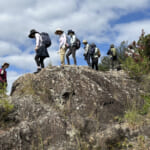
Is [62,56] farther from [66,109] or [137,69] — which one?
[66,109]

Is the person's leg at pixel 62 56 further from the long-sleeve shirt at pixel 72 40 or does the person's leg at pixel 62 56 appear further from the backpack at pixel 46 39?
the long-sleeve shirt at pixel 72 40

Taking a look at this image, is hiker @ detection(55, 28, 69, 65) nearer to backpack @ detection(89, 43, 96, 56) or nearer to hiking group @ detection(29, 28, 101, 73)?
hiking group @ detection(29, 28, 101, 73)

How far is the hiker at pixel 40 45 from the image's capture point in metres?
7.06

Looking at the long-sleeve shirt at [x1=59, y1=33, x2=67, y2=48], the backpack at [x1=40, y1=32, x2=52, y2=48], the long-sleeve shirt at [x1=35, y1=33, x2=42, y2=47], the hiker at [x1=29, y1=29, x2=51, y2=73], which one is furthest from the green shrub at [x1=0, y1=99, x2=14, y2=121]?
the long-sleeve shirt at [x1=59, y1=33, x2=67, y2=48]

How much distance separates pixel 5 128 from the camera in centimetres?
420

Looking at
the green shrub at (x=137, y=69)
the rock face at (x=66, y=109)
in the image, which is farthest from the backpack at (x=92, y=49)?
the rock face at (x=66, y=109)

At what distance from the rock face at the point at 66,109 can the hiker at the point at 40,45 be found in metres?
0.71

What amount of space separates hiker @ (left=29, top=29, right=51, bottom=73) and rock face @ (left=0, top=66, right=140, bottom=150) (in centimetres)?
71

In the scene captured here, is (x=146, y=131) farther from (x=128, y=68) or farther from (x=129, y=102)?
(x=128, y=68)

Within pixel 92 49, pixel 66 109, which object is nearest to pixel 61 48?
pixel 92 49

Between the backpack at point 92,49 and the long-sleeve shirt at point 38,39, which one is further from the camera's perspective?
the backpack at point 92,49

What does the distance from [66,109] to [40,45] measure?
2957mm

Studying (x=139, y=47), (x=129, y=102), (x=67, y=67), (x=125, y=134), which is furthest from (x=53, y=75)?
(x=139, y=47)

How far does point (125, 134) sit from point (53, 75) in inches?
120
